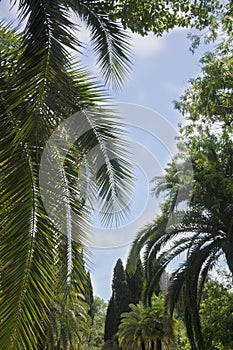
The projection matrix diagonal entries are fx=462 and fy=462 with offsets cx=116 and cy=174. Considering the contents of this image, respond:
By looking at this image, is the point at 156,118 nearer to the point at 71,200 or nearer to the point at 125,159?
the point at 125,159

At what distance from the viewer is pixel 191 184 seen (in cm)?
1548

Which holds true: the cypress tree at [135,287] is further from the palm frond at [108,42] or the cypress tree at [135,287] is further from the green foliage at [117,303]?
the palm frond at [108,42]

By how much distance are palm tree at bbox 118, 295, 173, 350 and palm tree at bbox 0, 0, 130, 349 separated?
23453 millimetres

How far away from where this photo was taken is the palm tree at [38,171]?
3.80m

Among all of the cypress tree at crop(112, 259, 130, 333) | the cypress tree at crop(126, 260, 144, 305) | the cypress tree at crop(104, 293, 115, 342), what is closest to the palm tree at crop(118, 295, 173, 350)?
the cypress tree at crop(112, 259, 130, 333)

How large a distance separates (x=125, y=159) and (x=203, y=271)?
11466 mm

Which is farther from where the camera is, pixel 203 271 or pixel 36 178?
pixel 203 271

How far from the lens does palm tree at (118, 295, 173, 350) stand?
28.6 m

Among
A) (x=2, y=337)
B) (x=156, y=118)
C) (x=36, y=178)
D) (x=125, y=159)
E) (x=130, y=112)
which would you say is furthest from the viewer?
(x=156, y=118)

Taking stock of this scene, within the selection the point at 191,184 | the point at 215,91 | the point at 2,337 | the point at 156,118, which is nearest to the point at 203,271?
the point at 191,184

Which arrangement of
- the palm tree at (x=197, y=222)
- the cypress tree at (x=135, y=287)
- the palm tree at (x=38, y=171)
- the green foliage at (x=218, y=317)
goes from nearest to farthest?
the palm tree at (x=38, y=171), the palm tree at (x=197, y=222), the green foliage at (x=218, y=317), the cypress tree at (x=135, y=287)

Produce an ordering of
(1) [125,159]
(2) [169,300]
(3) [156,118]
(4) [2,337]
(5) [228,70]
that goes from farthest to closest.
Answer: (2) [169,300], (5) [228,70], (3) [156,118], (1) [125,159], (4) [2,337]

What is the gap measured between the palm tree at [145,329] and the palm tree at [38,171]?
2345cm

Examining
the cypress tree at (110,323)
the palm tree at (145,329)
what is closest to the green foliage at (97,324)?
the cypress tree at (110,323)
